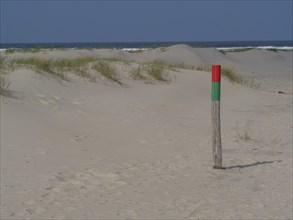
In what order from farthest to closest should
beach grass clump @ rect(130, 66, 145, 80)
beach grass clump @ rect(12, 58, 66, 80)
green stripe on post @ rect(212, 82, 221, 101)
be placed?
1. beach grass clump @ rect(130, 66, 145, 80)
2. beach grass clump @ rect(12, 58, 66, 80)
3. green stripe on post @ rect(212, 82, 221, 101)

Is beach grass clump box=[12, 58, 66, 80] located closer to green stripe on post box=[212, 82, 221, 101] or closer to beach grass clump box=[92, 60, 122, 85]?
beach grass clump box=[92, 60, 122, 85]

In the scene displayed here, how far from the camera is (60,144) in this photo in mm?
7191

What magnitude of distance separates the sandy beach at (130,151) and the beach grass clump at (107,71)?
0.20 ft

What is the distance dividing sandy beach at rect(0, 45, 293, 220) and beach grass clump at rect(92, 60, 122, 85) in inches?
2.4

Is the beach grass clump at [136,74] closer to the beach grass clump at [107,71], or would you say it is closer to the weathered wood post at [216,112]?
the beach grass clump at [107,71]

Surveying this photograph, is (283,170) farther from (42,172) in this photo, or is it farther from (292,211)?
(42,172)

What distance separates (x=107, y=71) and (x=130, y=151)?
630cm

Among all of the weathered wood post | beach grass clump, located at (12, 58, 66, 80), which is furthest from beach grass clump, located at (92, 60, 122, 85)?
the weathered wood post

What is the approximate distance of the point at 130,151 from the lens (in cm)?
728

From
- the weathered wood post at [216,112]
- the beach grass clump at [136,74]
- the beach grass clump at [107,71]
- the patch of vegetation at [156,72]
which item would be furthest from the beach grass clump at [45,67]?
the weathered wood post at [216,112]

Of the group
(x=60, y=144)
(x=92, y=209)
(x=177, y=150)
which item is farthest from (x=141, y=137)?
(x=92, y=209)

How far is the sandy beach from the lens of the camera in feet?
16.3

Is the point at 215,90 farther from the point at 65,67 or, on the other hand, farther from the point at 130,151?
the point at 65,67

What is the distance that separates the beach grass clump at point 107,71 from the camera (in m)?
13.1
